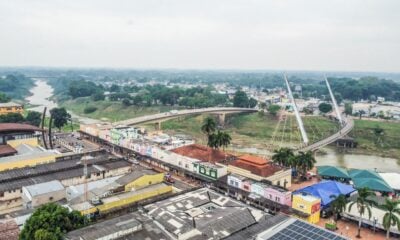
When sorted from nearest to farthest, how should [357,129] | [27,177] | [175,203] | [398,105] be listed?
[175,203]
[27,177]
[357,129]
[398,105]

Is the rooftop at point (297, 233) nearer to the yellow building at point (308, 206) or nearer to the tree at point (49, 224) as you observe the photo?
the yellow building at point (308, 206)

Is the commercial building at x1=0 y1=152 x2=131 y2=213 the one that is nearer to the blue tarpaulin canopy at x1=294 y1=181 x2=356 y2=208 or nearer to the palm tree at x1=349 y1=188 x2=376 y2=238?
the blue tarpaulin canopy at x1=294 y1=181 x2=356 y2=208

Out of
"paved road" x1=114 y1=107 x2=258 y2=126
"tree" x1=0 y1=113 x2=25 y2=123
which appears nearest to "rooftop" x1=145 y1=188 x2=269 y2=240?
"paved road" x1=114 y1=107 x2=258 y2=126

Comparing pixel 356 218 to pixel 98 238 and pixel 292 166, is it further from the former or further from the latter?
pixel 98 238

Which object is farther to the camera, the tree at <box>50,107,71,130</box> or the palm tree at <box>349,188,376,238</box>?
the tree at <box>50,107,71,130</box>

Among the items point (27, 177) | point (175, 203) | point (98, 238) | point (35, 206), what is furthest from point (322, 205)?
point (27, 177)

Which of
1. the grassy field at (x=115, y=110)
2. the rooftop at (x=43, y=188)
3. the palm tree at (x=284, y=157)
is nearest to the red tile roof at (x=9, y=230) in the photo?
the rooftop at (x=43, y=188)

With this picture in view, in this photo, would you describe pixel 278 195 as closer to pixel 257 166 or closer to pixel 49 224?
pixel 257 166
